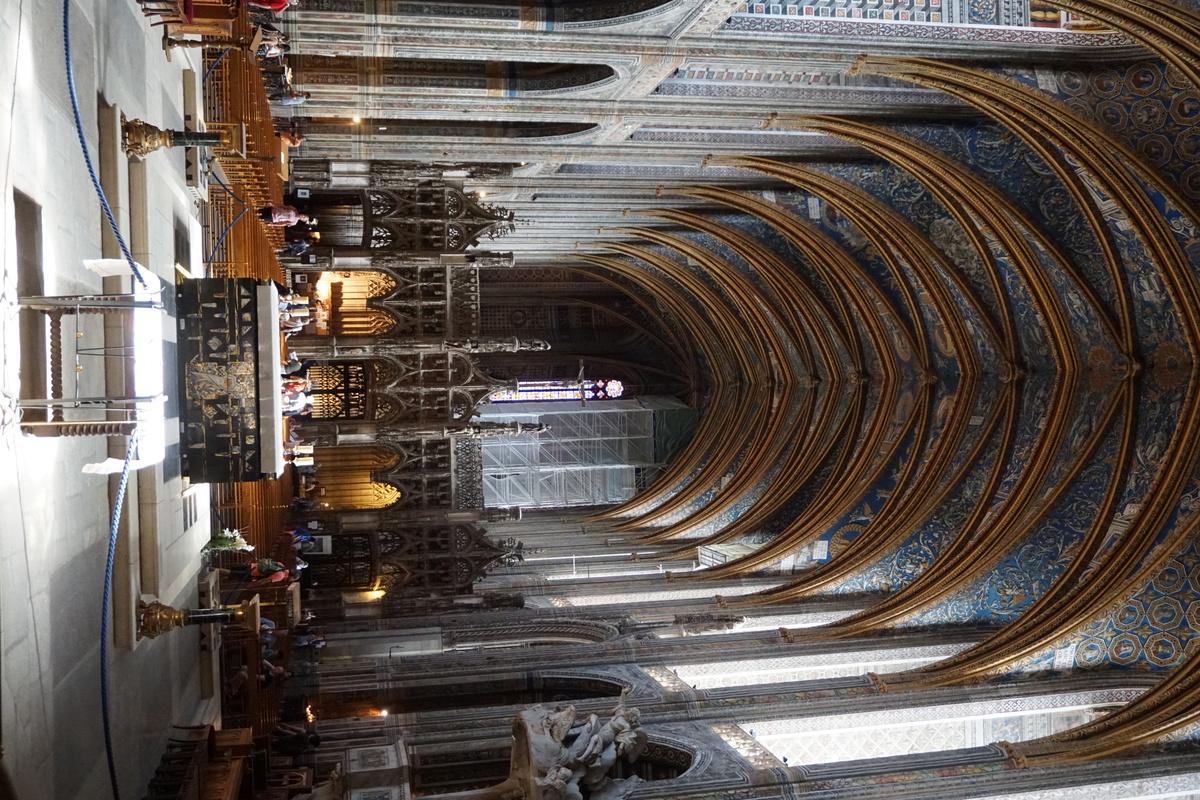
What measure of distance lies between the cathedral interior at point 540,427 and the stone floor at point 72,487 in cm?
4

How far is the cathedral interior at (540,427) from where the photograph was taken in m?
7.21

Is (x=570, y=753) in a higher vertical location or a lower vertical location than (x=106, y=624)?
lower

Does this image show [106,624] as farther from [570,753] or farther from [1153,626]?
[1153,626]

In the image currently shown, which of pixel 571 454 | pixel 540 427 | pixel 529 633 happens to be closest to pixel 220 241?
pixel 529 633

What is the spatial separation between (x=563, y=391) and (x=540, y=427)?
413 inches

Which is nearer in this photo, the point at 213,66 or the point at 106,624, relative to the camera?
the point at 106,624

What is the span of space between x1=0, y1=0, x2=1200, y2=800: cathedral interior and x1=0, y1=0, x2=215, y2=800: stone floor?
1.7 inches

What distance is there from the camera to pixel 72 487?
6719 mm

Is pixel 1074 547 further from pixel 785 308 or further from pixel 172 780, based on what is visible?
pixel 172 780

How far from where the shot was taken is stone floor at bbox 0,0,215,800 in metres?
5.72

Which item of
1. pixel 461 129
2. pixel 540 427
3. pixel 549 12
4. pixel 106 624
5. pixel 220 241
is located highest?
pixel 549 12

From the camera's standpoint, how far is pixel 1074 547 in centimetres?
1403

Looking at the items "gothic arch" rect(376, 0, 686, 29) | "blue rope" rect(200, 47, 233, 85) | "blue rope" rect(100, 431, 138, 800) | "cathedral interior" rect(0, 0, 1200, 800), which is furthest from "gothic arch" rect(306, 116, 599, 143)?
"blue rope" rect(100, 431, 138, 800)

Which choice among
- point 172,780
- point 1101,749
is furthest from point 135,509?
point 1101,749
